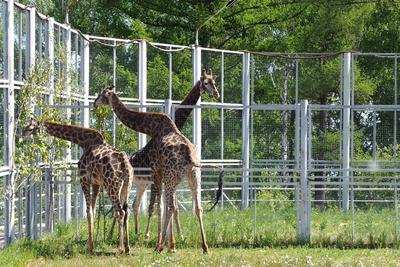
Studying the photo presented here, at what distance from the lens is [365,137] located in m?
30.3

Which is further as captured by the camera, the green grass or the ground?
the green grass

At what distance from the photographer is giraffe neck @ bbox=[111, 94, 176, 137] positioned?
15.4m

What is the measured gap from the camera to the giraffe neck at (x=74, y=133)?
15117mm

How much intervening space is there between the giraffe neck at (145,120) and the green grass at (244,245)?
160 centimetres

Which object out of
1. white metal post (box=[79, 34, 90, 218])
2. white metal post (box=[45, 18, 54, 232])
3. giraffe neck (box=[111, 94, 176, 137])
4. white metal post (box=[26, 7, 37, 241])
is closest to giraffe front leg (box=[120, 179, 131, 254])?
giraffe neck (box=[111, 94, 176, 137])

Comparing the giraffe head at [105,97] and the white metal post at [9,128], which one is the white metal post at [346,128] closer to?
the giraffe head at [105,97]

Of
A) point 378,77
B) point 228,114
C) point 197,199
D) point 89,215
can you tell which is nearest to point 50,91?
point 89,215

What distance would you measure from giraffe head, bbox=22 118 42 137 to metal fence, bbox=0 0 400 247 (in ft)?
0.73

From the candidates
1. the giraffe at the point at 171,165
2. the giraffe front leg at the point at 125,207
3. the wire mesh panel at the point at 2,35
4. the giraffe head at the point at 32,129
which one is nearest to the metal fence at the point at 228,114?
the wire mesh panel at the point at 2,35

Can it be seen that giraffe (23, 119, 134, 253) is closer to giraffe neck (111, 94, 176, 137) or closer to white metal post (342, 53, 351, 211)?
giraffe neck (111, 94, 176, 137)

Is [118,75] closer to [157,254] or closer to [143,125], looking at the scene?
[143,125]

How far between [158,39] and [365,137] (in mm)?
6480

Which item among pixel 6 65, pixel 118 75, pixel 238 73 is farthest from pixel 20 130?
pixel 238 73

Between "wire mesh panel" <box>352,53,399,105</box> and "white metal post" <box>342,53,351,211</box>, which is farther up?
"wire mesh panel" <box>352,53,399,105</box>
